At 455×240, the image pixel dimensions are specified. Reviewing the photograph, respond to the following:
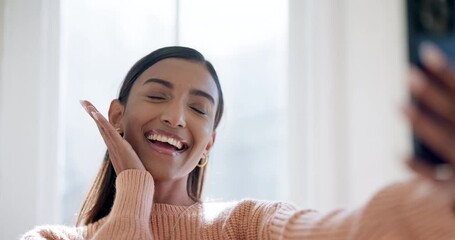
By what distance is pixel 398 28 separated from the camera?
1.63m

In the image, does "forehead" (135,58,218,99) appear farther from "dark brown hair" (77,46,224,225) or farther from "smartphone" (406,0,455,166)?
"smartphone" (406,0,455,166)

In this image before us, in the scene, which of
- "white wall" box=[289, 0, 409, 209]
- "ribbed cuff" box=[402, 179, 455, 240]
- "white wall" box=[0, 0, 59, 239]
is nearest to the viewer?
"ribbed cuff" box=[402, 179, 455, 240]

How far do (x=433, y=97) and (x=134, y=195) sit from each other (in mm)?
734

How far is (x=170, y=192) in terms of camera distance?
4.11ft

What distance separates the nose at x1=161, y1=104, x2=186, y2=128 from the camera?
1.18m

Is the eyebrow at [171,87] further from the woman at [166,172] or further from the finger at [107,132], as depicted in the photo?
the finger at [107,132]

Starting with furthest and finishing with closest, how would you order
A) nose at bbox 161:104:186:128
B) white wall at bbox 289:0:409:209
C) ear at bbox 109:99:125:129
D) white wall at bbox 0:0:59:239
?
white wall at bbox 0:0:59:239 < white wall at bbox 289:0:409:209 < ear at bbox 109:99:125:129 < nose at bbox 161:104:186:128

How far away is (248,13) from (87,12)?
1.70 feet

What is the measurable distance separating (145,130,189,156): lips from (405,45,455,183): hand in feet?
2.37

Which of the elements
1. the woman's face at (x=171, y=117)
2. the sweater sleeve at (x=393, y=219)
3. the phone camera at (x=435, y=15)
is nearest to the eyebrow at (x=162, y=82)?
the woman's face at (x=171, y=117)

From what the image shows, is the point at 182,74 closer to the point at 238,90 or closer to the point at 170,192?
the point at 170,192

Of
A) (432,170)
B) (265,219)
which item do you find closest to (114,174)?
(265,219)

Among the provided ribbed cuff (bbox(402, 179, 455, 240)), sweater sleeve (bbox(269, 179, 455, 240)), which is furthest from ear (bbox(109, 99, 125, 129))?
ribbed cuff (bbox(402, 179, 455, 240))

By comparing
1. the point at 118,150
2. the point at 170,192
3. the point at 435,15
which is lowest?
the point at 170,192
